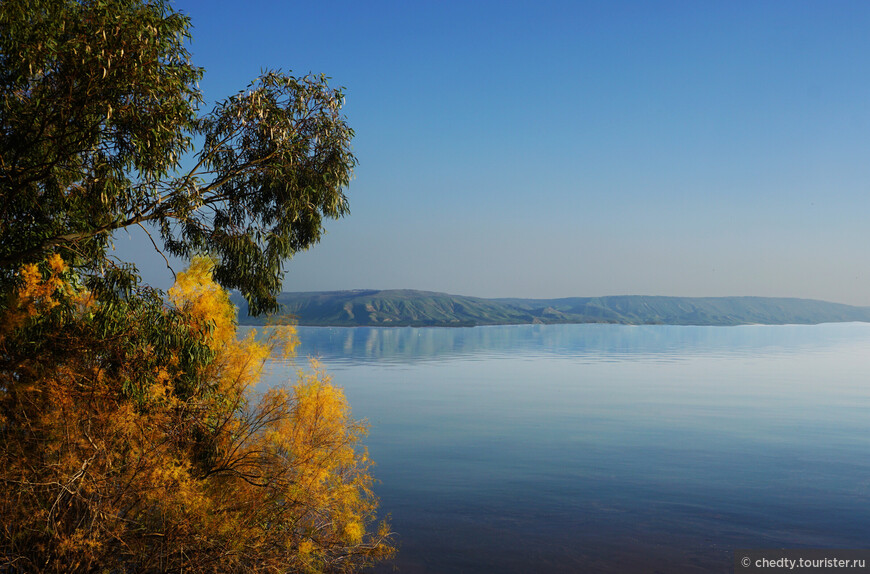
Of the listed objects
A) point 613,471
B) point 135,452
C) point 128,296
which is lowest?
point 613,471

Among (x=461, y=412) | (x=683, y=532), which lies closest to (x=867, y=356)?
(x=461, y=412)

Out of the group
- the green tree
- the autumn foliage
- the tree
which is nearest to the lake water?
the autumn foliage

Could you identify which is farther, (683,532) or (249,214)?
(683,532)

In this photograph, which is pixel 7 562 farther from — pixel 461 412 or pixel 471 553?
pixel 461 412

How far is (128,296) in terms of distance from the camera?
1129 cm

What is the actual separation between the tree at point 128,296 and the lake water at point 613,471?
598cm

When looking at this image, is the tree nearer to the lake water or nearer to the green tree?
the green tree

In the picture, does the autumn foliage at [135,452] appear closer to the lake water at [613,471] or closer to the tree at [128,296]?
the tree at [128,296]

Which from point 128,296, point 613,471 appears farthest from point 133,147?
point 613,471

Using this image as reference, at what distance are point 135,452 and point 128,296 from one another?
9.60 feet

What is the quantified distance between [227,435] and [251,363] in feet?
6.40

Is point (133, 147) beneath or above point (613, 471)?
above

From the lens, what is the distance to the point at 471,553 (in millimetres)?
17641

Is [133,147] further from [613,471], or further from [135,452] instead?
[613,471]
